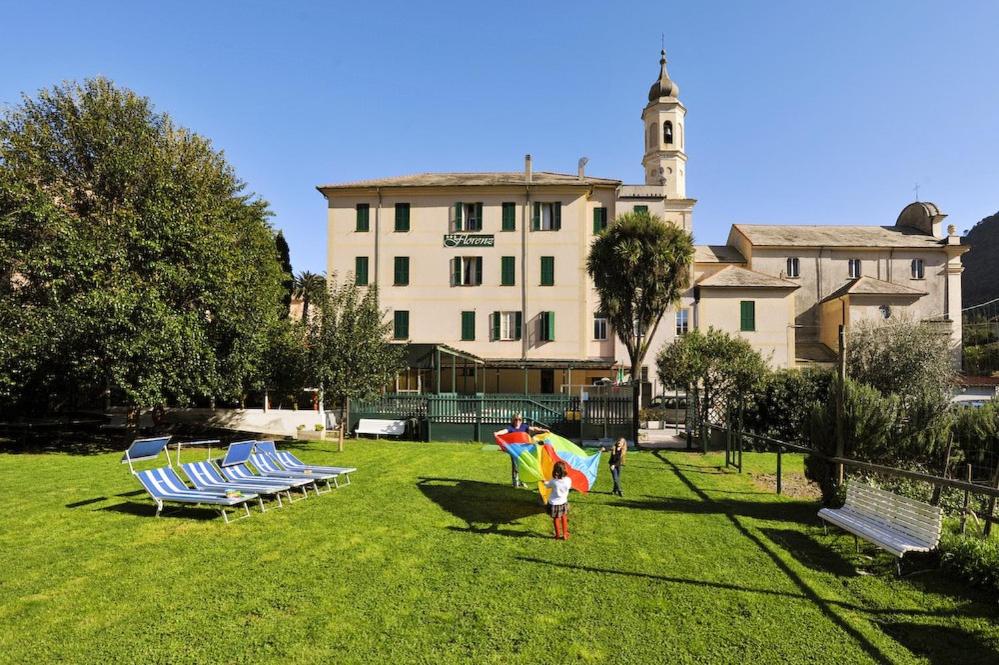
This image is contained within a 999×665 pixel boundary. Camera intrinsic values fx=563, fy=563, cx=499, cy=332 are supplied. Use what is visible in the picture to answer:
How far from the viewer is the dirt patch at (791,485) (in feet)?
37.0

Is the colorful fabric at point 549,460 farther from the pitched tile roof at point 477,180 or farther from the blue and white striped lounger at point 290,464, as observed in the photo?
the pitched tile roof at point 477,180

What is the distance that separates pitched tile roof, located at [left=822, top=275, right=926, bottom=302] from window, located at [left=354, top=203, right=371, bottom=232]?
33.2 metres

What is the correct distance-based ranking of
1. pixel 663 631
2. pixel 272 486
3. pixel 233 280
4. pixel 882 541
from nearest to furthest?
pixel 663 631, pixel 882 541, pixel 272 486, pixel 233 280

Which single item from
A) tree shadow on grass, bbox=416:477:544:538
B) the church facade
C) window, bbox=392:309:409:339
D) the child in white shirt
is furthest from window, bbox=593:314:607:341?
the child in white shirt

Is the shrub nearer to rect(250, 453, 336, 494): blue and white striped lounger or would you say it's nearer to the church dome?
rect(250, 453, 336, 494): blue and white striped lounger

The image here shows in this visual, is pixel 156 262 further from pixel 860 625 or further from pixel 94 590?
pixel 860 625

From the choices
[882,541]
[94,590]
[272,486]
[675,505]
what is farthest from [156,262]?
[882,541]

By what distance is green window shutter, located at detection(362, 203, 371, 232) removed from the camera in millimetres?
34562

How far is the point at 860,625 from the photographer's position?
510 cm

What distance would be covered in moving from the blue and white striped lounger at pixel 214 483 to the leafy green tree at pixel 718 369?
14.6 m

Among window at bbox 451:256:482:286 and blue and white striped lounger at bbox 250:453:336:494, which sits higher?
window at bbox 451:256:482:286

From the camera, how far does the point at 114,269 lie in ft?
54.7

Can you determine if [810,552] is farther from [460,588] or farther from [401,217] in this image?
[401,217]

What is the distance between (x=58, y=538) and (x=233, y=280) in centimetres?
1237
